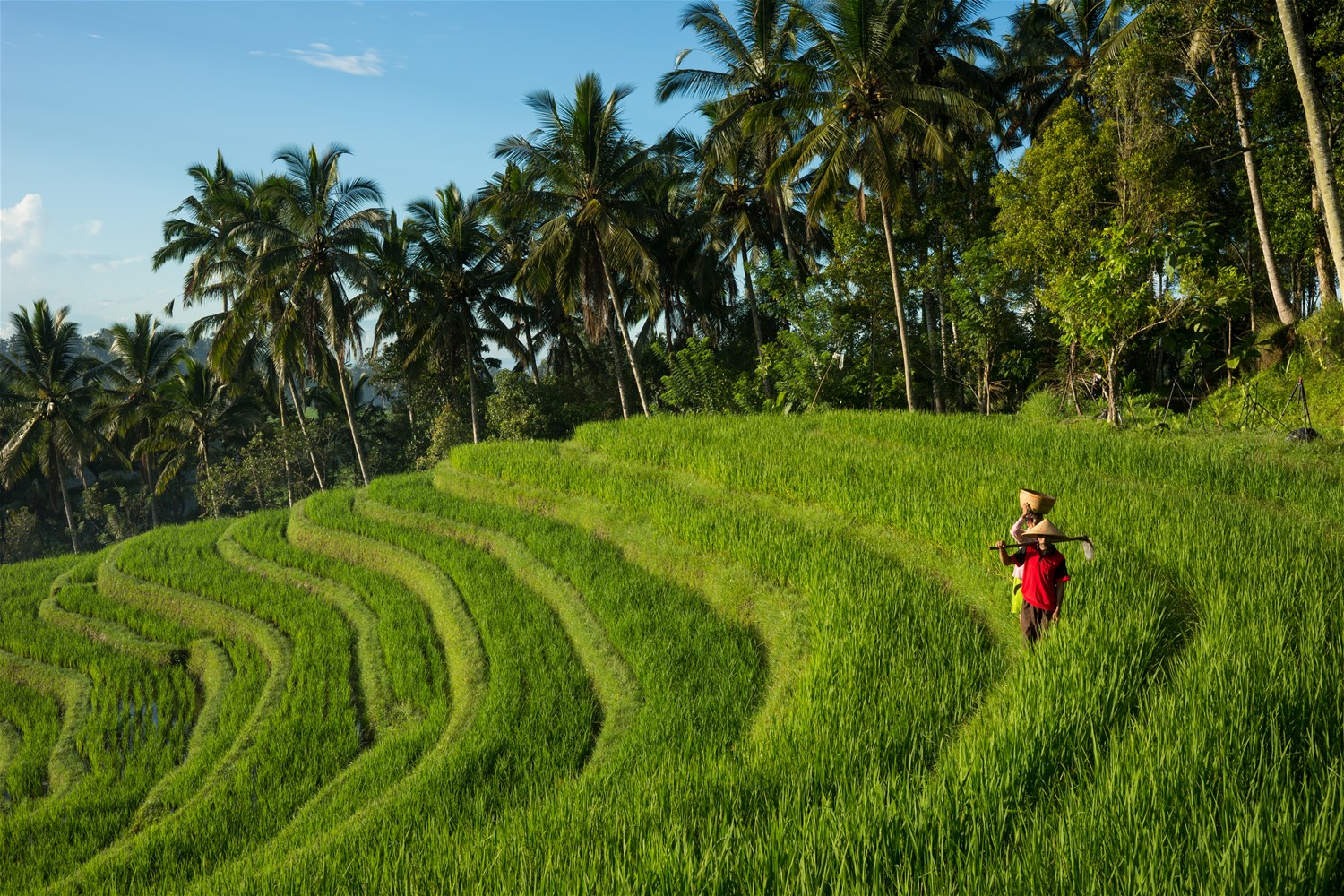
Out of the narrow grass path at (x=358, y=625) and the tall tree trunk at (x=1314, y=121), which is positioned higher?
the tall tree trunk at (x=1314, y=121)

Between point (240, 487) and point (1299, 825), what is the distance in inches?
1430

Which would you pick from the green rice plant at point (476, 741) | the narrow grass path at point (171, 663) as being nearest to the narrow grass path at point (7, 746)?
the narrow grass path at point (171, 663)

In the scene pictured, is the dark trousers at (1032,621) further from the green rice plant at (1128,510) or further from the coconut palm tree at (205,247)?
the coconut palm tree at (205,247)

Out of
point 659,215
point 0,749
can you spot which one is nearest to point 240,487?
point 659,215

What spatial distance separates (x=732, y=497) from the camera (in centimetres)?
1024

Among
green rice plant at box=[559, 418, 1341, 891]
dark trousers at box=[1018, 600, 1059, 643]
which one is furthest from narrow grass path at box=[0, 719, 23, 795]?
dark trousers at box=[1018, 600, 1059, 643]

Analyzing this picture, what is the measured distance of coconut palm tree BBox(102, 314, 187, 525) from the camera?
89.2 feet

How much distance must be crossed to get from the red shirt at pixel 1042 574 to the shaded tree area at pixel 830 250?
7111 millimetres

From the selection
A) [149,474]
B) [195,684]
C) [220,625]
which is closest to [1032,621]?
[195,684]

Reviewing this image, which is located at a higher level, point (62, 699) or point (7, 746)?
point (62, 699)

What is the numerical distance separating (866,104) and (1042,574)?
11.5 meters

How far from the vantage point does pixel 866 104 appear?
1395 centimetres

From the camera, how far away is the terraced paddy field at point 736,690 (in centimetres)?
310

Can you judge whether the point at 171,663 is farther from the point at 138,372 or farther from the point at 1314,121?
the point at 138,372
